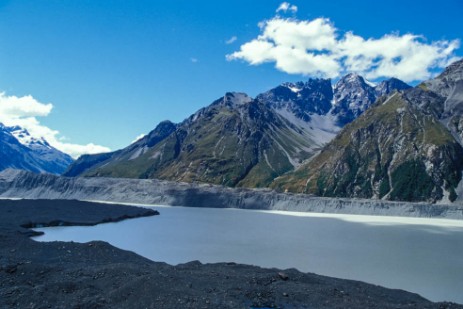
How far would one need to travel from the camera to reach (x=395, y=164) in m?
168

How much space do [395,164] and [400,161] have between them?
2414 mm

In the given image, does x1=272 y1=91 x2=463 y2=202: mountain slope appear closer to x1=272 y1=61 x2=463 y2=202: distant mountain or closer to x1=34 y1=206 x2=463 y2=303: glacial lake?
x1=272 y1=61 x2=463 y2=202: distant mountain

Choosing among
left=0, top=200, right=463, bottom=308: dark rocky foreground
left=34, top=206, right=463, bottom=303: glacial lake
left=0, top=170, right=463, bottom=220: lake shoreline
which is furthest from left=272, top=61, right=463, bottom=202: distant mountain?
left=0, top=200, right=463, bottom=308: dark rocky foreground

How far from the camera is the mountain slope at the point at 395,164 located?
150750mm

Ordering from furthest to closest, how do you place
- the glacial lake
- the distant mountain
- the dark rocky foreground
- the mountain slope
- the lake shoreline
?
the distant mountain
the mountain slope
the lake shoreline
the glacial lake
the dark rocky foreground

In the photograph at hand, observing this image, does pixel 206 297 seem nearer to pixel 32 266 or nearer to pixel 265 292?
pixel 265 292

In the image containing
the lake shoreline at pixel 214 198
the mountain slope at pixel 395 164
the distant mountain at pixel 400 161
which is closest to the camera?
the lake shoreline at pixel 214 198

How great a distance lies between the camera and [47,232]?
68.9 metres

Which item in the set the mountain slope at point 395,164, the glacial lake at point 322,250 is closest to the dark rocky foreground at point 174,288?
the glacial lake at point 322,250

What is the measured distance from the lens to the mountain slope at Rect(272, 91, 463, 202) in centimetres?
15075

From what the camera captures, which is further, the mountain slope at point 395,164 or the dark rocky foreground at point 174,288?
the mountain slope at point 395,164

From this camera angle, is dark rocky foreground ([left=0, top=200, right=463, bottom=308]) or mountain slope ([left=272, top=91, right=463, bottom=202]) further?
mountain slope ([left=272, top=91, right=463, bottom=202])

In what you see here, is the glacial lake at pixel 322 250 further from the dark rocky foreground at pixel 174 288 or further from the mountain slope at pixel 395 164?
the mountain slope at pixel 395 164

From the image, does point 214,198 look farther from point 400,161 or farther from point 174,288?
point 174,288
